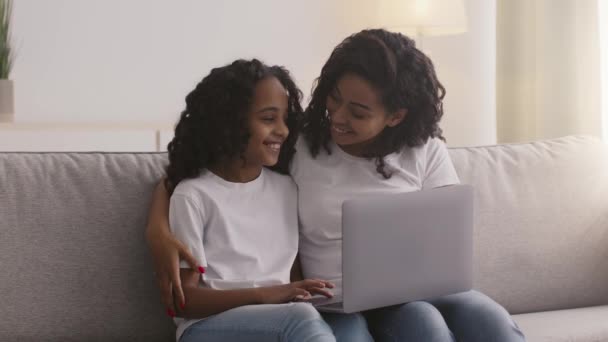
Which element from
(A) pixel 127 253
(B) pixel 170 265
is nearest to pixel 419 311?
(B) pixel 170 265

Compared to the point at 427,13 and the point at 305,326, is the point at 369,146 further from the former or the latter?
the point at 427,13

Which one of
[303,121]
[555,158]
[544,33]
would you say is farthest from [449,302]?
[544,33]

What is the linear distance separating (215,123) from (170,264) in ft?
1.01

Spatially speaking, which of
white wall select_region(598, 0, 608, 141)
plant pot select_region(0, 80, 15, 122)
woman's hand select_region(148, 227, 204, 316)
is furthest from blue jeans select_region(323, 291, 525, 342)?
plant pot select_region(0, 80, 15, 122)

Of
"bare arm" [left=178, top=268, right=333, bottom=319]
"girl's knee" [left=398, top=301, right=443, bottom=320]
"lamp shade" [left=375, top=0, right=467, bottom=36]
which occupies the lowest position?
"girl's knee" [left=398, top=301, right=443, bottom=320]

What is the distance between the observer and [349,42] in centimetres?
187

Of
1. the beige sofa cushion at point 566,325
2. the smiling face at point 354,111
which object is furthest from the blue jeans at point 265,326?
the beige sofa cushion at point 566,325

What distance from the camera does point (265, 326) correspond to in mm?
1535

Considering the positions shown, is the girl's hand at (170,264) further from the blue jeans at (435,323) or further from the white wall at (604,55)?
the white wall at (604,55)

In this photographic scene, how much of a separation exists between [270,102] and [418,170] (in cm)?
36

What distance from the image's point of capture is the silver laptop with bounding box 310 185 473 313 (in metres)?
1.60

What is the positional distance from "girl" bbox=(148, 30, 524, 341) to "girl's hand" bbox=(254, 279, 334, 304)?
9 centimetres

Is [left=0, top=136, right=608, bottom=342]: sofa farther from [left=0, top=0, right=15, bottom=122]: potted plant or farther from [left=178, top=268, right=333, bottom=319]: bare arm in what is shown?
[left=0, top=0, right=15, bottom=122]: potted plant

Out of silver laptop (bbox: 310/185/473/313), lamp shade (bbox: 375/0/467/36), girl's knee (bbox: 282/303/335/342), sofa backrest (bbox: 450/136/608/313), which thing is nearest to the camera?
girl's knee (bbox: 282/303/335/342)
